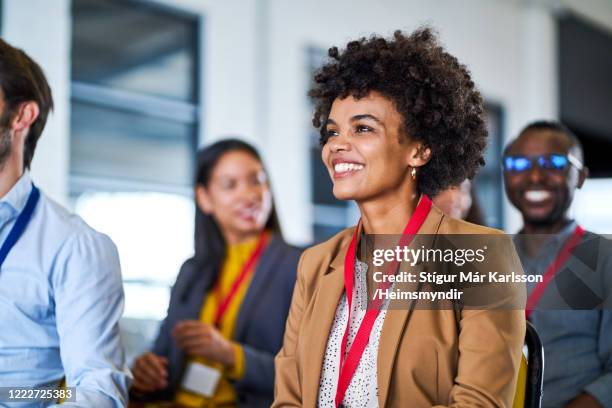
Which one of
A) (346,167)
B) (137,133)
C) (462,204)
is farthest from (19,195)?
(137,133)

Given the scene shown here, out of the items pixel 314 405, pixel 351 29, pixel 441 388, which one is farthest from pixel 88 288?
pixel 351 29

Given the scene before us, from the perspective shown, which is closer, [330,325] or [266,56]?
[330,325]

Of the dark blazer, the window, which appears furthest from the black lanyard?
the window

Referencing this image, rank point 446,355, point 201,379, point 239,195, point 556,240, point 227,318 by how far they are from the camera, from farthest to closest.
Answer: point 239,195
point 227,318
point 201,379
point 556,240
point 446,355

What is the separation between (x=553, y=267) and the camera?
1966 mm

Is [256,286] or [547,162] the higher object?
[547,162]


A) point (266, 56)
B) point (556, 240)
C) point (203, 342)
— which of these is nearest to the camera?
point (556, 240)

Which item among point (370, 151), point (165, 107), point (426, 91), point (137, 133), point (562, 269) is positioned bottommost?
point (562, 269)

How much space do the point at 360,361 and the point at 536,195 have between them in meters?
0.93

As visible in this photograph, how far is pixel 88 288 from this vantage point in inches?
75.3

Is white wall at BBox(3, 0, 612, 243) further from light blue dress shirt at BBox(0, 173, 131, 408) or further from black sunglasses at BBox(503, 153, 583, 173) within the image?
light blue dress shirt at BBox(0, 173, 131, 408)

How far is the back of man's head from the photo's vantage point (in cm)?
203

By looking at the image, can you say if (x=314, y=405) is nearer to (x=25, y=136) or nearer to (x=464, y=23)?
(x=25, y=136)

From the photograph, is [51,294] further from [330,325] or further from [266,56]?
[266,56]
